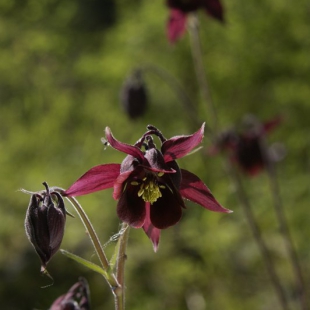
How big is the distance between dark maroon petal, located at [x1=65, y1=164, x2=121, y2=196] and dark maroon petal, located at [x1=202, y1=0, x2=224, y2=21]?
1279mm

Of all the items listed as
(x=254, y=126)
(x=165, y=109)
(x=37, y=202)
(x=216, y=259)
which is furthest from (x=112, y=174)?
(x=165, y=109)

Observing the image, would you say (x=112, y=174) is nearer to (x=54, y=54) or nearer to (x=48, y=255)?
(x=48, y=255)

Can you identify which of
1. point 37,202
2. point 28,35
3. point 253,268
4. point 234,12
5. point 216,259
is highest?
point 28,35

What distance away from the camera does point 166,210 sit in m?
0.99

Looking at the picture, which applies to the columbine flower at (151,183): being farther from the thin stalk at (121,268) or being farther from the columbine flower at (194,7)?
the columbine flower at (194,7)

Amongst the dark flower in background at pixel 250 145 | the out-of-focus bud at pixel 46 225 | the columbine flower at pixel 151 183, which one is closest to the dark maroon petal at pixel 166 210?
the columbine flower at pixel 151 183

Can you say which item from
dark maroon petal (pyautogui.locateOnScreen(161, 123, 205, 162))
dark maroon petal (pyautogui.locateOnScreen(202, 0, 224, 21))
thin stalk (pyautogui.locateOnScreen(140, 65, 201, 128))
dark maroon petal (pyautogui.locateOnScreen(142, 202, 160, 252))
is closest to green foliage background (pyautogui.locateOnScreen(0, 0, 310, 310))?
thin stalk (pyautogui.locateOnScreen(140, 65, 201, 128))

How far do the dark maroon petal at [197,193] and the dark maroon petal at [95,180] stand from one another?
11 centimetres

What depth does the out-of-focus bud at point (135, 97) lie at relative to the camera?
7.29 ft

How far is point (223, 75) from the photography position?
3.64 meters

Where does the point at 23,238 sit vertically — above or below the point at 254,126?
below

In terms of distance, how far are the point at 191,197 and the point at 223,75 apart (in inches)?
107

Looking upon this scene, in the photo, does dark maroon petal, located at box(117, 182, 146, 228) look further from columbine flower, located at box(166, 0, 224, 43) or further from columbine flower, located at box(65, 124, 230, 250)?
columbine flower, located at box(166, 0, 224, 43)

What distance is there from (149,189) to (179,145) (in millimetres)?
97
